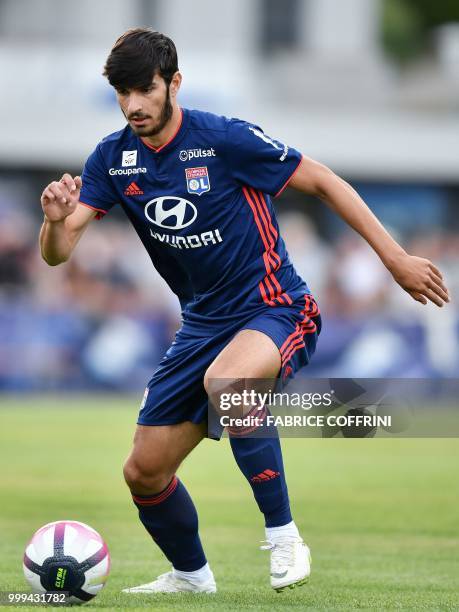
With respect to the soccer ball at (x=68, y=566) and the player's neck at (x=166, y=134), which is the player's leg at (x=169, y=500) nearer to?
the soccer ball at (x=68, y=566)

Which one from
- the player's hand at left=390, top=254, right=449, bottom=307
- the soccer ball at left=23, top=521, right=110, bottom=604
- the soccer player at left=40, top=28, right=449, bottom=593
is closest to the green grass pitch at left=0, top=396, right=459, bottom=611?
the soccer ball at left=23, top=521, right=110, bottom=604

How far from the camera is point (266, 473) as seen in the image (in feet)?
19.5

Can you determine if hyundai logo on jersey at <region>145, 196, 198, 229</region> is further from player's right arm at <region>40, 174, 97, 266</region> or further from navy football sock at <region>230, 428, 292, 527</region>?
navy football sock at <region>230, 428, 292, 527</region>

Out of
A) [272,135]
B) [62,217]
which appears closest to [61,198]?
[62,217]

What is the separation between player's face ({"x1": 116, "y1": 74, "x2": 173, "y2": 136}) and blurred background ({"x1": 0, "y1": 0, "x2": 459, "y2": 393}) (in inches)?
482

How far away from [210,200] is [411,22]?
35.5 meters

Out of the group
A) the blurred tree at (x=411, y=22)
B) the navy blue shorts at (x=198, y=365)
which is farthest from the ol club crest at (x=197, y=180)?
the blurred tree at (x=411, y=22)

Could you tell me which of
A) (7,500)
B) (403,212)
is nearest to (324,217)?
(403,212)

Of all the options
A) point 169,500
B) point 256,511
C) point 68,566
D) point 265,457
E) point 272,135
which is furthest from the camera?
point 272,135

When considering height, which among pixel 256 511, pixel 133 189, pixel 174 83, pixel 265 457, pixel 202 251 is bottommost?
pixel 265 457

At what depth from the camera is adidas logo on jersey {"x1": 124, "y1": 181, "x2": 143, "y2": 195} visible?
20.2 ft

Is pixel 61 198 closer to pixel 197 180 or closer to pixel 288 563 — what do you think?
pixel 197 180

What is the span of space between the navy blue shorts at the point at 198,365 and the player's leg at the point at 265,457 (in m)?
0.15

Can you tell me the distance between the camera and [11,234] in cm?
1992
